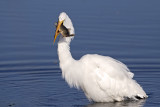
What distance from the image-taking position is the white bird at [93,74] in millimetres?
11695

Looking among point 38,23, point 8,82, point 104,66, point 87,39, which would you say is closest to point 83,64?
point 104,66

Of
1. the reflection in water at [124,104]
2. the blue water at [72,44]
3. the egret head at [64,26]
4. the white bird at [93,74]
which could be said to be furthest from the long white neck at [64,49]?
Result: the reflection in water at [124,104]

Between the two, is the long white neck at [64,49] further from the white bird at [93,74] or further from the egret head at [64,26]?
the egret head at [64,26]

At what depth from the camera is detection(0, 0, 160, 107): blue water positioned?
1226 centimetres

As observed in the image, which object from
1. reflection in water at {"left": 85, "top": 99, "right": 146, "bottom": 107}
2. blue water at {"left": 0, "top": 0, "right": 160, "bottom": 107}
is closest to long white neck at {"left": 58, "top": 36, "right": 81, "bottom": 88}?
blue water at {"left": 0, "top": 0, "right": 160, "bottom": 107}

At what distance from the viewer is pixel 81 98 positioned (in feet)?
40.3

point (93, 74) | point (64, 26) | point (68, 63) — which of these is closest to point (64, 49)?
point (68, 63)

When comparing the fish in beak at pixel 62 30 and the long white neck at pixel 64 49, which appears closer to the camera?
the fish in beak at pixel 62 30

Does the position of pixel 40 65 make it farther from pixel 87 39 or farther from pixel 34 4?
pixel 34 4

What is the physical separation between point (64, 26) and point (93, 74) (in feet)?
3.69

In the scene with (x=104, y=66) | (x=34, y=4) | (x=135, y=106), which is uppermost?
(x=34, y=4)

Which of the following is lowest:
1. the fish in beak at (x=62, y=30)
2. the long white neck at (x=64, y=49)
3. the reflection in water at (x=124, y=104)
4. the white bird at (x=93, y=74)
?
the reflection in water at (x=124, y=104)

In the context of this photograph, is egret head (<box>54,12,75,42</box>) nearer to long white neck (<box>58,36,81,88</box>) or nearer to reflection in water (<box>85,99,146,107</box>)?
long white neck (<box>58,36,81,88</box>)

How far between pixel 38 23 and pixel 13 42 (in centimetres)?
171
